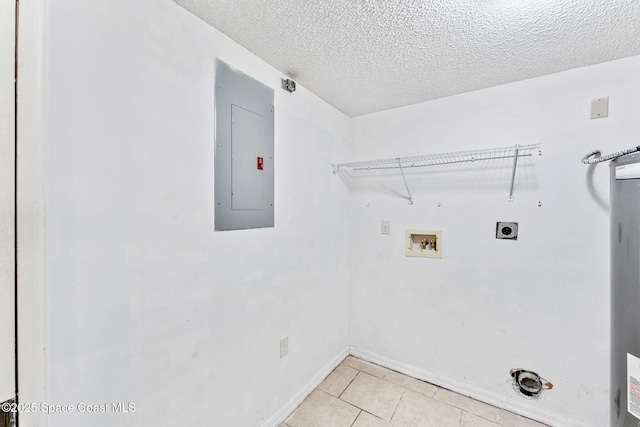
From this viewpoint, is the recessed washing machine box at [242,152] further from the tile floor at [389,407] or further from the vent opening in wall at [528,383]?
the vent opening in wall at [528,383]

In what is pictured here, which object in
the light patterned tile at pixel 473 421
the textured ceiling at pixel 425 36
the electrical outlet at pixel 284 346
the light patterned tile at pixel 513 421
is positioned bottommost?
the light patterned tile at pixel 513 421

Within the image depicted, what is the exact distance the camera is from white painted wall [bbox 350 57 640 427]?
64.2 inches

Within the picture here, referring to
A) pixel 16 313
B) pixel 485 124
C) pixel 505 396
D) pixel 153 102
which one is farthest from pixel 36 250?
pixel 505 396

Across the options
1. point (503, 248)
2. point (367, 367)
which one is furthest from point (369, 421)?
point (503, 248)

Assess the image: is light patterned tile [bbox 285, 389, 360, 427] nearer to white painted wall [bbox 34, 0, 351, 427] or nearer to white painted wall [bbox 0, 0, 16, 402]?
white painted wall [bbox 34, 0, 351, 427]

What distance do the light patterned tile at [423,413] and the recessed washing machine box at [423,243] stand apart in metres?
1.02

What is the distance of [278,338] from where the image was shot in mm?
1760

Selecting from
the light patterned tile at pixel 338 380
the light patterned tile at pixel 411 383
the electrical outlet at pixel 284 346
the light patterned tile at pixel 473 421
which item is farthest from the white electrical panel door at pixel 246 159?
the light patterned tile at pixel 473 421

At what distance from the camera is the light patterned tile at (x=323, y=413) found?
5.64ft

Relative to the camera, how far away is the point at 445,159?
207cm

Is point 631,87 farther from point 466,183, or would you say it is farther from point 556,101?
point 466,183

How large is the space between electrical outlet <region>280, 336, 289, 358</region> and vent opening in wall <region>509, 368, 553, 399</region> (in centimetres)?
155

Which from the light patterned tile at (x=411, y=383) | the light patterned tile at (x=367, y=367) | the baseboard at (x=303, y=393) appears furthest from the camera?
the light patterned tile at (x=367, y=367)

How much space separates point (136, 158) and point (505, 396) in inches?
103
